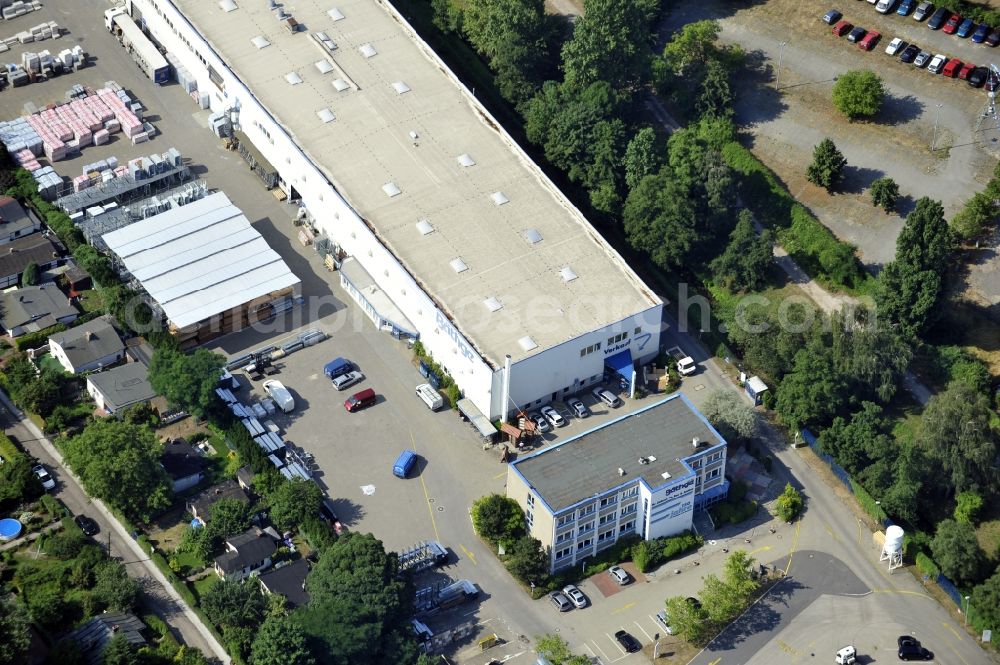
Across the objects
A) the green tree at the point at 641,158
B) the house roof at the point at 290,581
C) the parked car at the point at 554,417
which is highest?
the green tree at the point at 641,158

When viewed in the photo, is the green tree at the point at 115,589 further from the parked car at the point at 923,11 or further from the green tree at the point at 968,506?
the parked car at the point at 923,11

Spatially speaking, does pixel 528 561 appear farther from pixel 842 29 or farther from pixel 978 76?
pixel 842 29

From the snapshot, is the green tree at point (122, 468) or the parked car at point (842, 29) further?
the parked car at point (842, 29)

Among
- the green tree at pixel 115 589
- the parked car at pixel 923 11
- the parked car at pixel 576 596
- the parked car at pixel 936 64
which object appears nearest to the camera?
the green tree at pixel 115 589

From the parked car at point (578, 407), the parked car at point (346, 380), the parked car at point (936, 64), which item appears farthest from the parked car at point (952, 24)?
the parked car at point (346, 380)

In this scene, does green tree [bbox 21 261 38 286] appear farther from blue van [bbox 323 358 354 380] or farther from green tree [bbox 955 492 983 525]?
green tree [bbox 955 492 983 525]

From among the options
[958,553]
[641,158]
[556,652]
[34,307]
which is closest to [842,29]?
[641,158]

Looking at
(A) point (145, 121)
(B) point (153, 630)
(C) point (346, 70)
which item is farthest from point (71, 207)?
(B) point (153, 630)
